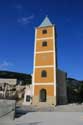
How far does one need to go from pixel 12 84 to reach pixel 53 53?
12.3 metres

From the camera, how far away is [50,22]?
36156mm

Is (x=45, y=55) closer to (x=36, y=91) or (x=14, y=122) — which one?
(x=36, y=91)

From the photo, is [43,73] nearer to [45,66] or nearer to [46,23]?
[45,66]

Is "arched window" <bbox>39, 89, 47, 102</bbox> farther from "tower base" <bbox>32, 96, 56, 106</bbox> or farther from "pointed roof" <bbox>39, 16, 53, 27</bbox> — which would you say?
"pointed roof" <bbox>39, 16, 53, 27</bbox>

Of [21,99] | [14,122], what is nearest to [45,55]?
[21,99]

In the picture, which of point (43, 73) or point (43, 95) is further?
point (43, 95)

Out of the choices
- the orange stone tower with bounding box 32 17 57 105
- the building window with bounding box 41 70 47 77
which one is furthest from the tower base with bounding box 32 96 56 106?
the building window with bounding box 41 70 47 77

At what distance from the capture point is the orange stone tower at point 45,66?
30594mm

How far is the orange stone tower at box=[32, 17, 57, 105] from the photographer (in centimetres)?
3059

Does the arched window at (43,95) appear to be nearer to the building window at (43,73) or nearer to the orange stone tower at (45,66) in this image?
the orange stone tower at (45,66)

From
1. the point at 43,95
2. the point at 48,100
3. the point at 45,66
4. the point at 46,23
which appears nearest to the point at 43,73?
the point at 45,66

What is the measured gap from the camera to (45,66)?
104 feet

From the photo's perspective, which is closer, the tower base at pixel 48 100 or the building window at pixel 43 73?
the tower base at pixel 48 100

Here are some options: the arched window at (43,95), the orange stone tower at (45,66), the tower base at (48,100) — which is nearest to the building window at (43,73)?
the orange stone tower at (45,66)
